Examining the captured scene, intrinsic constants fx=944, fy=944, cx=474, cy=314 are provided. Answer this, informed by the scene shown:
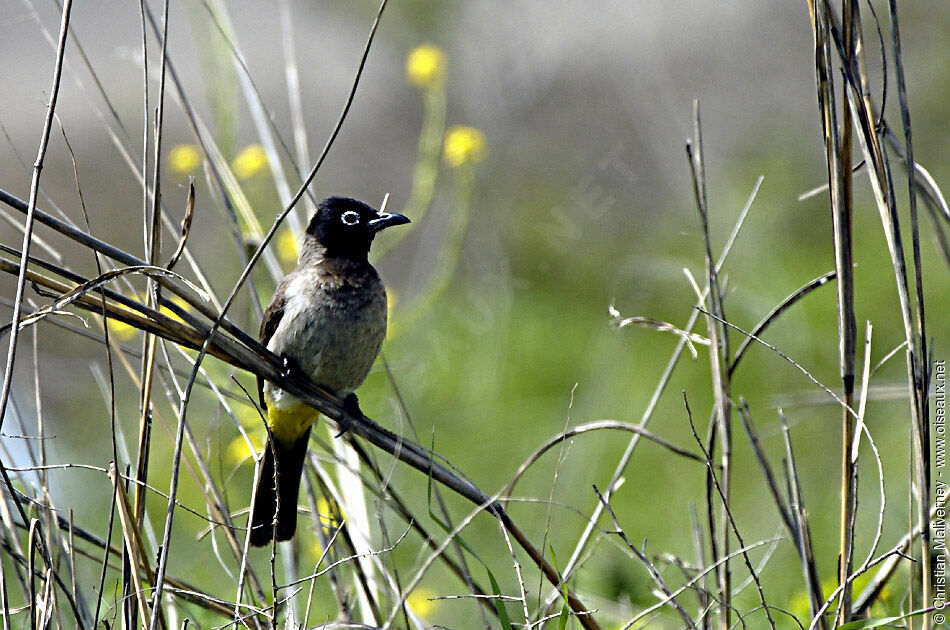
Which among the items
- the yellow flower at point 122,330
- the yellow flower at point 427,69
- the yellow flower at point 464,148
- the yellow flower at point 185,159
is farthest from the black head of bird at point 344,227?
the yellow flower at point 427,69

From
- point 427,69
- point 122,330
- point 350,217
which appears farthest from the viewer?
point 427,69

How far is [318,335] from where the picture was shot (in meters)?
3.46

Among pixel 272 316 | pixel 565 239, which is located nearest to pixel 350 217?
pixel 272 316

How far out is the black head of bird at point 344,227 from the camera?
12.3 ft

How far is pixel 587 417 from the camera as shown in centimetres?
581

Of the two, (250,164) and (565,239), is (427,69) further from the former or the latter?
(565,239)

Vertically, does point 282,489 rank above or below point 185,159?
below

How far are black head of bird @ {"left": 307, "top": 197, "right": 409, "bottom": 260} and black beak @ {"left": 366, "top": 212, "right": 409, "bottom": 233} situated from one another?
0.10ft

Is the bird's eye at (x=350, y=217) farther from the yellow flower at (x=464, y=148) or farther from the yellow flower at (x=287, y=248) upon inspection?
the yellow flower at (x=287, y=248)

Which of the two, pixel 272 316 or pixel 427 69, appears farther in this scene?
pixel 427 69

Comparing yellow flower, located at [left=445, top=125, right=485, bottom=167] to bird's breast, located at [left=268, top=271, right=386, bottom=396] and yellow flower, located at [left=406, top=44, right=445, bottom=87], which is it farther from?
bird's breast, located at [left=268, top=271, right=386, bottom=396]

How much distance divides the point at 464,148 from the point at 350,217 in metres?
1.08

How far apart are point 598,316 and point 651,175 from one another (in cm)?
252

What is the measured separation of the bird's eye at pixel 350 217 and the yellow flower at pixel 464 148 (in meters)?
0.95
